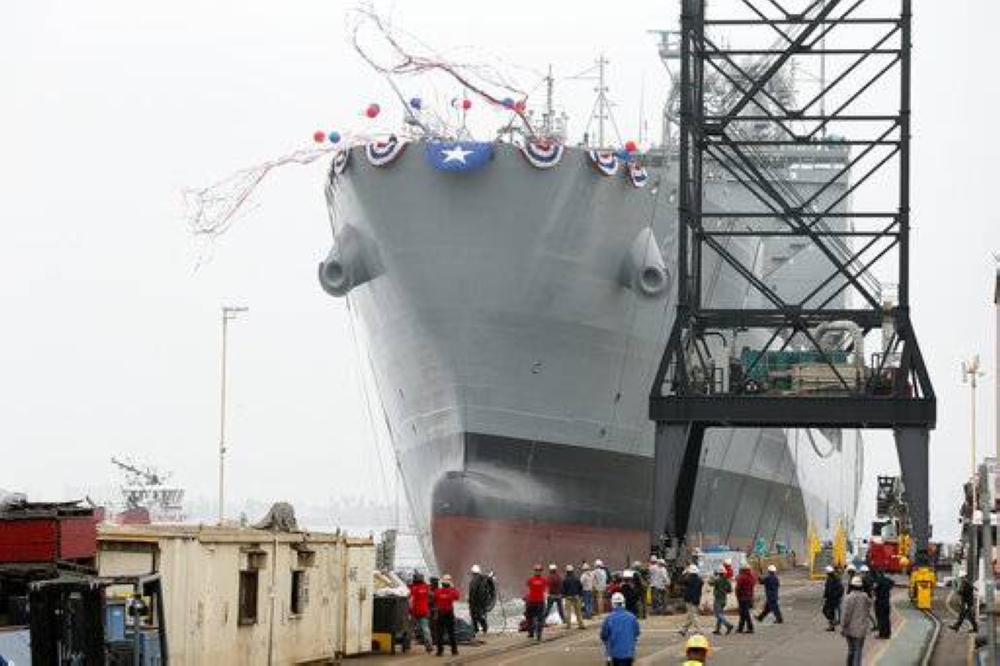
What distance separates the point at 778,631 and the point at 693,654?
1870 centimetres

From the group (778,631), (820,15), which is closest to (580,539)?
(820,15)

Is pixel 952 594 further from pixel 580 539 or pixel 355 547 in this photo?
pixel 355 547

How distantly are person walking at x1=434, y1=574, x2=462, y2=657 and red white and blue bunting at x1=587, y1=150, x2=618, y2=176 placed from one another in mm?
20908

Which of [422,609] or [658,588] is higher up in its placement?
[422,609]

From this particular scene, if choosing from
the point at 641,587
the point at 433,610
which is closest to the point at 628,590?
the point at 433,610

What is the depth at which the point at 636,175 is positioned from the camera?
46.5m

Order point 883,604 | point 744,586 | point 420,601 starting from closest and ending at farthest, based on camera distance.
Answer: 1. point 420,601
2. point 883,604
3. point 744,586

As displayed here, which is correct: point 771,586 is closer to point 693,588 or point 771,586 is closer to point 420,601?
point 693,588

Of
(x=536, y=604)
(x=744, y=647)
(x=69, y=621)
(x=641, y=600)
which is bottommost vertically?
(x=744, y=647)

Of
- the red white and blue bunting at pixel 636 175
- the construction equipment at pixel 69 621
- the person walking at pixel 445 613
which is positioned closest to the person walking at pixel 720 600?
the person walking at pixel 445 613

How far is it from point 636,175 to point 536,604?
19846 mm

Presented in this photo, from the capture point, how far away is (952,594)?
3812cm

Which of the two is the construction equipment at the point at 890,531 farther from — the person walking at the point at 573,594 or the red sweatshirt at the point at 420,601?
the red sweatshirt at the point at 420,601

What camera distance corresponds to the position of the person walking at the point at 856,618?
19.6 meters
